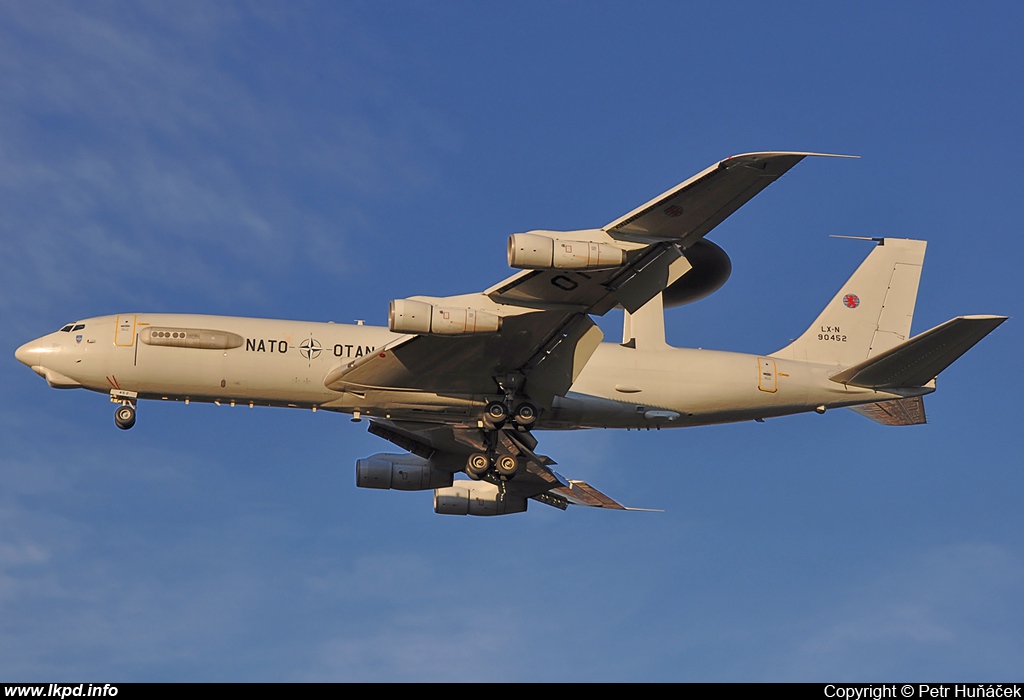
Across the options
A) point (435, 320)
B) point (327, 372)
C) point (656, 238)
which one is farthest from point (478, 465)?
point (656, 238)

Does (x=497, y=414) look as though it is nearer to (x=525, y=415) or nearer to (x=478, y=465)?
(x=525, y=415)

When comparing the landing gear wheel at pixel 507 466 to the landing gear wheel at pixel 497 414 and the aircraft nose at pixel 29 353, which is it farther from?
the aircraft nose at pixel 29 353

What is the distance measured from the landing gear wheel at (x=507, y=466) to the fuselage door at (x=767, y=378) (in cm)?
917

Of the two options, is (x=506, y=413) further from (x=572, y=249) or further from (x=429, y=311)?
(x=572, y=249)

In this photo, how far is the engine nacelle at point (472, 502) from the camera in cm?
5131

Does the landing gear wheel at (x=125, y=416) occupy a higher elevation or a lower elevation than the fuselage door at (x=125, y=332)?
lower

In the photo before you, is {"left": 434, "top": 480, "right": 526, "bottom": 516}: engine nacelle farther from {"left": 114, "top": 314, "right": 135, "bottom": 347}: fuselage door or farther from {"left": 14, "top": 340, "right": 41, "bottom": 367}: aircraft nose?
{"left": 14, "top": 340, "right": 41, "bottom": 367}: aircraft nose

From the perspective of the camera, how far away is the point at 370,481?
49.0 metres

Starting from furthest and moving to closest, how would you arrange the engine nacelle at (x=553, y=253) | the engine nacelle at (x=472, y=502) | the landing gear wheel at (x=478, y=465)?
1. the engine nacelle at (x=472, y=502)
2. the landing gear wheel at (x=478, y=465)
3. the engine nacelle at (x=553, y=253)

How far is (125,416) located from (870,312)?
2784 centimetres

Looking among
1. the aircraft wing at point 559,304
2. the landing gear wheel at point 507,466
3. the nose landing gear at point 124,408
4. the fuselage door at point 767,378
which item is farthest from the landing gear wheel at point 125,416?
the fuselage door at point 767,378

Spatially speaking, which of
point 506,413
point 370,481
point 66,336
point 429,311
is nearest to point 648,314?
point 506,413

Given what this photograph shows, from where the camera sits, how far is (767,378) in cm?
4316

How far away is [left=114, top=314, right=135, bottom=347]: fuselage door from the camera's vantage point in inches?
1597
